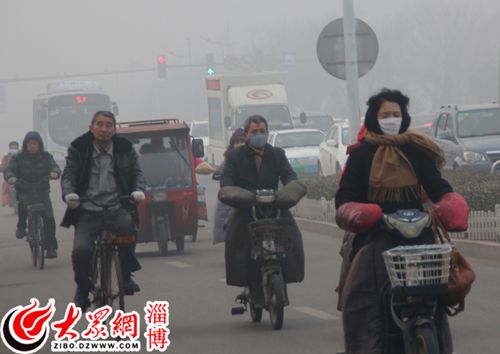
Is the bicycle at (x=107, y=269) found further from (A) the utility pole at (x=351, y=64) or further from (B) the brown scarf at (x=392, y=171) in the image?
(A) the utility pole at (x=351, y=64)

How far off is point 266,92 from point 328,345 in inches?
1396

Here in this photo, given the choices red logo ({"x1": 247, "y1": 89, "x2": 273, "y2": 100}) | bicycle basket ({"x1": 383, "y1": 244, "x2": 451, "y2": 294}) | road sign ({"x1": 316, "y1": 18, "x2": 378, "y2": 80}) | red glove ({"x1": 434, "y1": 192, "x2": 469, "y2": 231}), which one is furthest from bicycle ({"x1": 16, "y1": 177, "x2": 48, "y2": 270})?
red logo ({"x1": 247, "y1": 89, "x2": 273, "y2": 100})

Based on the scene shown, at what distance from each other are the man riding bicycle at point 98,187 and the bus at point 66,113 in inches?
1626

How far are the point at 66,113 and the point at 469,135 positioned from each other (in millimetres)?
26817

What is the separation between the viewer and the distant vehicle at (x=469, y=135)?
27750mm

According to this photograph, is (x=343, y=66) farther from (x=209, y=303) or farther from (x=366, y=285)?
(x=366, y=285)

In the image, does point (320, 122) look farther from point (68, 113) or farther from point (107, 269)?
point (107, 269)

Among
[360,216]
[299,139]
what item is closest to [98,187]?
[360,216]

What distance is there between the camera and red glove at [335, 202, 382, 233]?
7.68 meters

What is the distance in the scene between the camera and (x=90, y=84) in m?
55.1

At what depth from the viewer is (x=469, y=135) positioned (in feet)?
94.5

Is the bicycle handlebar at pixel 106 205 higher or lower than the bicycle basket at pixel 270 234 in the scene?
higher

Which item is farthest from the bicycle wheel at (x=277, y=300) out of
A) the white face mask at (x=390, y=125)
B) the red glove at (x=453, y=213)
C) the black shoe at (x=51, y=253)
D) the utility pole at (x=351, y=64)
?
the utility pole at (x=351, y=64)

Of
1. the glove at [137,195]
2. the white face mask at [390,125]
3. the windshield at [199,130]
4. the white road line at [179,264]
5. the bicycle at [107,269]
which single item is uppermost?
the white face mask at [390,125]
